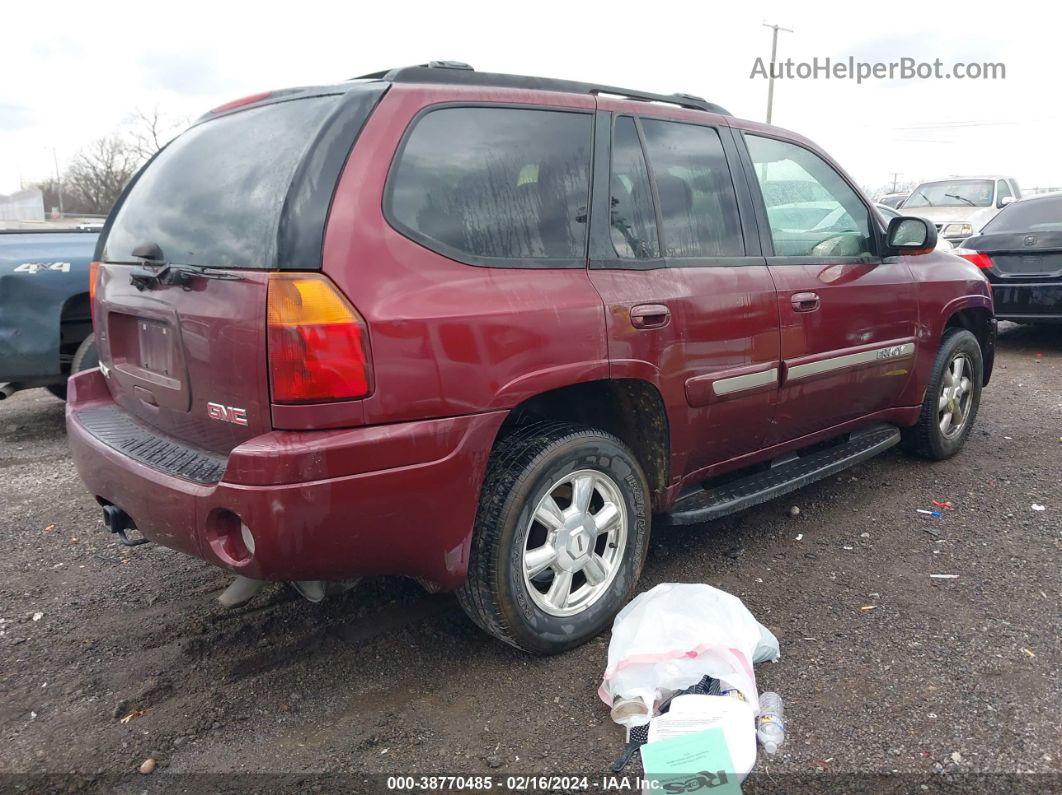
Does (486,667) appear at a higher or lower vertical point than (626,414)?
lower

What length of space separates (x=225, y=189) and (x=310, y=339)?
0.67m

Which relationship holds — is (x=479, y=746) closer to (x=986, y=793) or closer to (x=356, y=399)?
(x=356, y=399)

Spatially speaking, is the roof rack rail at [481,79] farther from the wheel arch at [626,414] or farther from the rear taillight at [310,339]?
the wheel arch at [626,414]

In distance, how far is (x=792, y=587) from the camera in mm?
3260

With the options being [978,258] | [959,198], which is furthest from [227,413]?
[959,198]

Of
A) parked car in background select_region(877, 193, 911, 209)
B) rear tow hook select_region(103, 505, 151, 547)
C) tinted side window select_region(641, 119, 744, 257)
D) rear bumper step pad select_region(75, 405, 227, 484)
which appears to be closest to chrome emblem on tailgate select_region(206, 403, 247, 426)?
rear bumper step pad select_region(75, 405, 227, 484)

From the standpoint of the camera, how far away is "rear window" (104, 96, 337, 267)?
228cm

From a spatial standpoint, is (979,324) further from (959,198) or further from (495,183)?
(959,198)

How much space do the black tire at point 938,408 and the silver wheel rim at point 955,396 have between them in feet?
0.05

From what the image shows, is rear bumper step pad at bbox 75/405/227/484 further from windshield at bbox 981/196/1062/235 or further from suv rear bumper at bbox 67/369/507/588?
windshield at bbox 981/196/1062/235

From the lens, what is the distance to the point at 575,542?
Answer: 9.05ft

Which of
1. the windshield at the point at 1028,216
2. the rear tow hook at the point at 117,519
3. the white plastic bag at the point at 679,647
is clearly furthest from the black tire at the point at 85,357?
the windshield at the point at 1028,216

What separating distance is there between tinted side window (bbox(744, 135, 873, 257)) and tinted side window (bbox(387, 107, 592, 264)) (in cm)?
107

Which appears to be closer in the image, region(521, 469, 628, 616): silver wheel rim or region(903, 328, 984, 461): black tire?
region(521, 469, 628, 616): silver wheel rim
